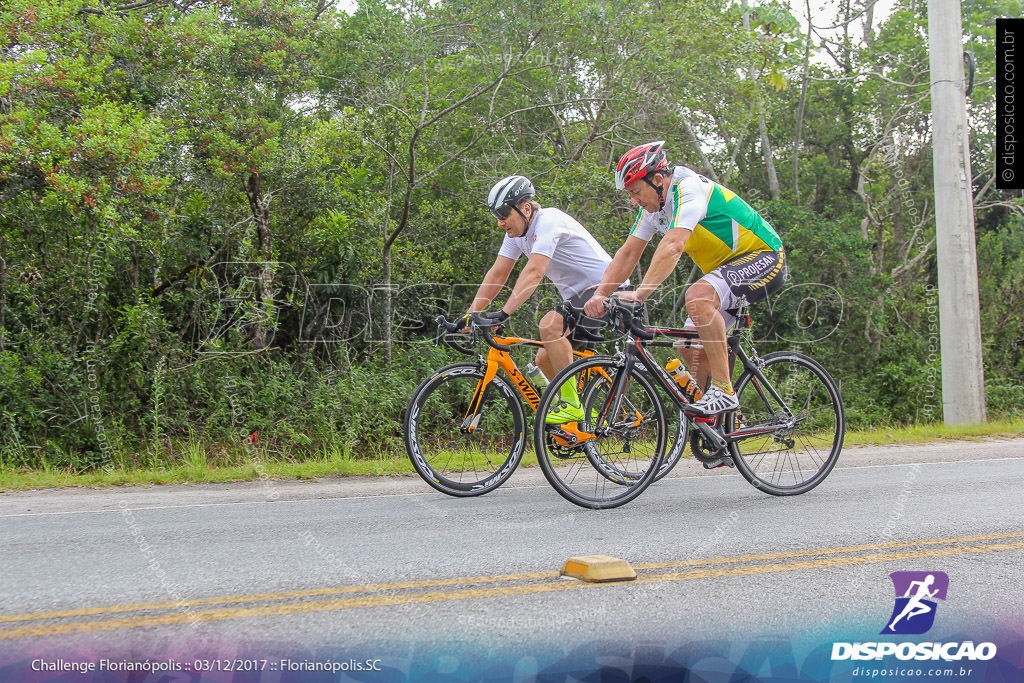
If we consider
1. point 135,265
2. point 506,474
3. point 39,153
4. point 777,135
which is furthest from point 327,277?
point 777,135

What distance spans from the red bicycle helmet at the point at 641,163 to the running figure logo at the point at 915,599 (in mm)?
3105

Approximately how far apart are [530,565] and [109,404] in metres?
9.51

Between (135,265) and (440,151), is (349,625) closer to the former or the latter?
(135,265)

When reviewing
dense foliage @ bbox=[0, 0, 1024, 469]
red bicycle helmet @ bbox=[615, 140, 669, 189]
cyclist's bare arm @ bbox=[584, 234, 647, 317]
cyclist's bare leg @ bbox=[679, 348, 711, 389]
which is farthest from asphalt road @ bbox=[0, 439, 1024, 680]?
dense foliage @ bbox=[0, 0, 1024, 469]

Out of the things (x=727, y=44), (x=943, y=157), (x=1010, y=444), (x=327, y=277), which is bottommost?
(x=1010, y=444)

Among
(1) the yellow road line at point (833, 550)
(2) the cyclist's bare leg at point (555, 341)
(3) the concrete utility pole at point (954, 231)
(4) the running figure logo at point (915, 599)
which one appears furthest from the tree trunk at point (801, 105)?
(4) the running figure logo at point (915, 599)

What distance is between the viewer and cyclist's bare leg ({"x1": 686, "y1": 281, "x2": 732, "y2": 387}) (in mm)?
5934

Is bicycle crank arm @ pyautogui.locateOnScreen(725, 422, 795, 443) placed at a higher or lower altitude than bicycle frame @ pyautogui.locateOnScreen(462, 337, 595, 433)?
lower

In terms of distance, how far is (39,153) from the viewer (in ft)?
32.0

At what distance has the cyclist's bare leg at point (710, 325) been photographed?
5934 mm

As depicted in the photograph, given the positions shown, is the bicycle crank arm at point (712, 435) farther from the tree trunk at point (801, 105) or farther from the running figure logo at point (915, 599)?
the tree trunk at point (801, 105)

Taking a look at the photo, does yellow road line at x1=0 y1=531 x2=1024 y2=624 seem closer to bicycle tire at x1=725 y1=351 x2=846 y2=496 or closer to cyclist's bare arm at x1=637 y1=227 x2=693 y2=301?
bicycle tire at x1=725 y1=351 x2=846 y2=496

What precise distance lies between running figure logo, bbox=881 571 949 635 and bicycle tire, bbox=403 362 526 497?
9.52ft

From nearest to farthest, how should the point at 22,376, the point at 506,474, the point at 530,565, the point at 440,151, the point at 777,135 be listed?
the point at 530,565, the point at 506,474, the point at 22,376, the point at 440,151, the point at 777,135
